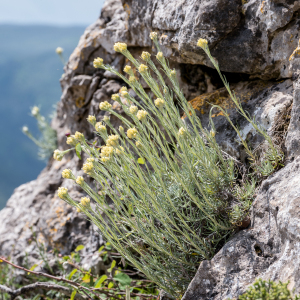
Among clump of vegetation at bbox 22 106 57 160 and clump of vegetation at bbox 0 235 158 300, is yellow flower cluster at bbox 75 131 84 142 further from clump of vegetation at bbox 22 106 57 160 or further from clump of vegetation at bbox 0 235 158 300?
clump of vegetation at bbox 22 106 57 160

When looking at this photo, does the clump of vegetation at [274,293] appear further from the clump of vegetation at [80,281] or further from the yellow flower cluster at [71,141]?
the yellow flower cluster at [71,141]

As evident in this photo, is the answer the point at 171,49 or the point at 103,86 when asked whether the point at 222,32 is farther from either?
the point at 103,86

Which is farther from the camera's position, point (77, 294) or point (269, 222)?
point (77, 294)

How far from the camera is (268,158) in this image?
1358 millimetres

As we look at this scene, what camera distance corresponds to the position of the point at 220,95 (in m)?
1.82

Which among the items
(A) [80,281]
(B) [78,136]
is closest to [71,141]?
(B) [78,136]

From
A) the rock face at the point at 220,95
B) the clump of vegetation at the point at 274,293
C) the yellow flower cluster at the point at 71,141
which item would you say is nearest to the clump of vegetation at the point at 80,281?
the rock face at the point at 220,95

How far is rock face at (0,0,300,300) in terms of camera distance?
3.74 ft

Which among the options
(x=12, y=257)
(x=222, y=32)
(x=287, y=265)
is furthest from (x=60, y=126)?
(x=287, y=265)

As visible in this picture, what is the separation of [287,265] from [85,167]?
0.82m

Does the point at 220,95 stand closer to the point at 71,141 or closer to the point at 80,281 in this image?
the point at 71,141

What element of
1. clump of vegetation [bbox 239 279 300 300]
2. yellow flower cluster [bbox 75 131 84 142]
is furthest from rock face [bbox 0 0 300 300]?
yellow flower cluster [bbox 75 131 84 142]

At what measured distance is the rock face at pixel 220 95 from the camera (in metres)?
1.14

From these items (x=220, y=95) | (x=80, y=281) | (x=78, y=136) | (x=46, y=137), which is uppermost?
(x=46, y=137)
